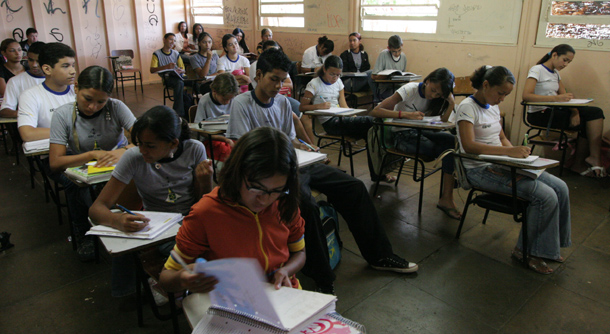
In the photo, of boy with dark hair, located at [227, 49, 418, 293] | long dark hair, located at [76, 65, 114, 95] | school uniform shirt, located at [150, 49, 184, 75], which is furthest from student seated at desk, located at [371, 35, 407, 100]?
long dark hair, located at [76, 65, 114, 95]

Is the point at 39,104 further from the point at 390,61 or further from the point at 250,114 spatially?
the point at 390,61

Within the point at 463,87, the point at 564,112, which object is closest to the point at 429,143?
the point at 463,87

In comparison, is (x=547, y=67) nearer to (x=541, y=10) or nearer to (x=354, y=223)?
(x=541, y=10)

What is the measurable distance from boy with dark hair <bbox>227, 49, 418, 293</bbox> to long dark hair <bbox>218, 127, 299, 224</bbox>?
955mm

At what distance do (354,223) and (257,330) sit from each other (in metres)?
1.49

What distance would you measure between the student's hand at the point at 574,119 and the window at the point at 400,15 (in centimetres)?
230

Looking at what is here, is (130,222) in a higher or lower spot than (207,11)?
lower

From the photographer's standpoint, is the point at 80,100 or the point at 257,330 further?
the point at 80,100

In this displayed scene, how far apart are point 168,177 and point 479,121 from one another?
2052 millimetres

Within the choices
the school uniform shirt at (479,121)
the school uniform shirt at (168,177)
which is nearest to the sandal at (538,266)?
the school uniform shirt at (479,121)

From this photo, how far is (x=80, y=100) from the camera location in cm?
237

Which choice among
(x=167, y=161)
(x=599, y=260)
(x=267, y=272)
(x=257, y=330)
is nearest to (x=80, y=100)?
(x=167, y=161)

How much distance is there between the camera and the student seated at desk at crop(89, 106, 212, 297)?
5.62ft

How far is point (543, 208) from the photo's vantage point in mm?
2467
